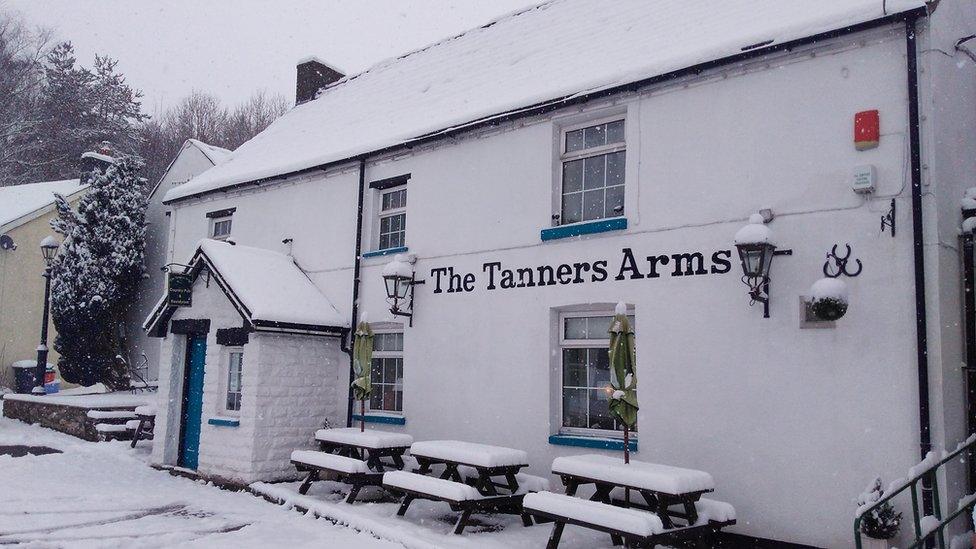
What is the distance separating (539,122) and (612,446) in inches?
169

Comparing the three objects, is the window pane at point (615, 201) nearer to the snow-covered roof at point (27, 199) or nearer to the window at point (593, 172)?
the window at point (593, 172)

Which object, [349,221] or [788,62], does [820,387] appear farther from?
[349,221]

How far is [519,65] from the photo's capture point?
38.3 feet

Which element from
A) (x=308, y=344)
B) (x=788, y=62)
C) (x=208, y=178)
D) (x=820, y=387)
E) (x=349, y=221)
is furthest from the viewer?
(x=208, y=178)

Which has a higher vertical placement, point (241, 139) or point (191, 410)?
point (241, 139)

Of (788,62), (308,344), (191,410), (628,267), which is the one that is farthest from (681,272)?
(191,410)

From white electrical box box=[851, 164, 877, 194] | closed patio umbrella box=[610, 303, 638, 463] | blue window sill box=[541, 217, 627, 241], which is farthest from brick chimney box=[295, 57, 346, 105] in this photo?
white electrical box box=[851, 164, 877, 194]

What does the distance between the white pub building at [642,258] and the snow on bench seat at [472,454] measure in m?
0.80

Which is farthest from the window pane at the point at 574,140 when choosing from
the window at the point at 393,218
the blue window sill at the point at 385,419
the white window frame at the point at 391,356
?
the blue window sill at the point at 385,419

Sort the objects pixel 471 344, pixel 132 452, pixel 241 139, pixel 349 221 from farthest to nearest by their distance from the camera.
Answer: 1. pixel 241 139
2. pixel 132 452
3. pixel 349 221
4. pixel 471 344

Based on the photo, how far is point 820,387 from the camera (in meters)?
7.04

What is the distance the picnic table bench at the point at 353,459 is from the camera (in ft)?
31.2

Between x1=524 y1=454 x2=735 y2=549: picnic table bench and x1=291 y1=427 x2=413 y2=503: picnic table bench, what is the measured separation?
2921 millimetres

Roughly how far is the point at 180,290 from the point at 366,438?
456 cm
